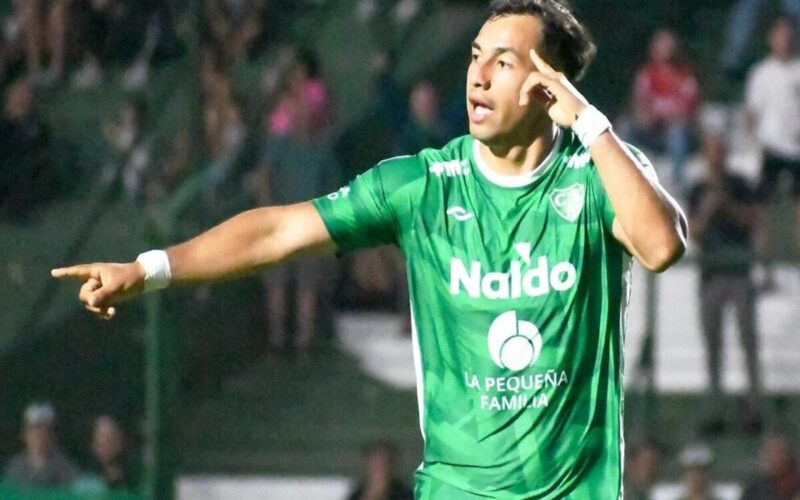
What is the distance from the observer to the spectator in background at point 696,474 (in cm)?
813

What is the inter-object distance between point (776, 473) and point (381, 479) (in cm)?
183

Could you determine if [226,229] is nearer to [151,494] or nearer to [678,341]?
[151,494]

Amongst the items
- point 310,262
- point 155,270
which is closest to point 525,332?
point 155,270

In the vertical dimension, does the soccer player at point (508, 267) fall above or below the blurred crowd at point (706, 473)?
above

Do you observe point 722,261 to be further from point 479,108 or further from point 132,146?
point 479,108

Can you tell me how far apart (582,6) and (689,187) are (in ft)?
5.25

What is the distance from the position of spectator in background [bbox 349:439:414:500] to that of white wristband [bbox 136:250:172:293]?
13.5 ft

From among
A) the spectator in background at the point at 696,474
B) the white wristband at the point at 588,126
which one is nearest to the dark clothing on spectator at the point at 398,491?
the spectator in background at the point at 696,474

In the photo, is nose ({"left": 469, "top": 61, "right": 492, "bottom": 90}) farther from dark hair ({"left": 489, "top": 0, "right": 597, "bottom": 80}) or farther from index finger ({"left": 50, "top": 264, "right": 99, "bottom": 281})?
index finger ({"left": 50, "top": 264, "right": 99, "bottom": 281})

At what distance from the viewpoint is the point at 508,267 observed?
4.00 m

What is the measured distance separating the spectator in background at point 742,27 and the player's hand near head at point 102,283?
23.8ft

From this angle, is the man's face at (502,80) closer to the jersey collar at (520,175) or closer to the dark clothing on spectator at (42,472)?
the jersey collar at (520,175)

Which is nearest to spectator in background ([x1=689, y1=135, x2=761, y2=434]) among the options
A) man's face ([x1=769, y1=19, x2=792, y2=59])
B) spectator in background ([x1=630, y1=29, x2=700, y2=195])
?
spectator in background ([x1=630, y1=29, x2=700, y2=195])

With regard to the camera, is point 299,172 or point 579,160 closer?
point 579,160
